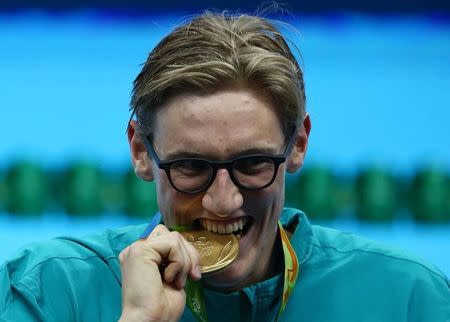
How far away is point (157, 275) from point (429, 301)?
0.46 metres

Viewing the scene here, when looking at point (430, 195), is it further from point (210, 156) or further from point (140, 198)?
point (210, 156)

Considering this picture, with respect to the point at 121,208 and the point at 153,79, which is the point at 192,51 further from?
the point at 121,208

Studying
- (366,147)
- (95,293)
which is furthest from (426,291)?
(366,147)

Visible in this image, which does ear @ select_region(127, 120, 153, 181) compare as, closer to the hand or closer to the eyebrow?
the eyebrow

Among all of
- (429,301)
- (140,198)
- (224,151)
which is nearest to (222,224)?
(224,151)

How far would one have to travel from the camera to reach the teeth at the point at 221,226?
1437 mm

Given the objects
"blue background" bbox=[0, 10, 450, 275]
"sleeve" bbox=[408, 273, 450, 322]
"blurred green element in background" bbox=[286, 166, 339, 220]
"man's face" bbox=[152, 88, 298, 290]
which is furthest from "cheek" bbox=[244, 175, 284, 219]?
"blurred green element in background" bbox=[286, 166, 339, 220]

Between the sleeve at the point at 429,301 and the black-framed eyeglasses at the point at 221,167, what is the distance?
303 millimetres

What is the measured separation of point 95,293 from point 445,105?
3.02 meters

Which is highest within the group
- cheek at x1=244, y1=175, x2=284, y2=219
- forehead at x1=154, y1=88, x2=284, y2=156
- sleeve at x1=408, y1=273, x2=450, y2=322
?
forehead at x1=154, y1=88, x2=284, y2=156

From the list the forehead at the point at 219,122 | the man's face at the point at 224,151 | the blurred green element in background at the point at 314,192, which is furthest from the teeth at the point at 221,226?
the blurred green element in background at the point at 314,192

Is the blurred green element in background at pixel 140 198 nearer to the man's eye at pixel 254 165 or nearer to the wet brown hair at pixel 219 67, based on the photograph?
the wet brown hair at pixel 219 67

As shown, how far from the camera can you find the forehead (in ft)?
4.63

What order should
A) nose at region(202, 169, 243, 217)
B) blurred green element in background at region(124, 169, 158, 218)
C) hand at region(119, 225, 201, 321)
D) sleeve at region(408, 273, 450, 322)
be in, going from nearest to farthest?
1. hand at region(119, 225, 201, 321)
2. nose at region(202, 169, 243, 217)
3. sleeve at region(408, 273, 450, 322)
4. blurred green element in background at region(124, 169, 158, 218)
